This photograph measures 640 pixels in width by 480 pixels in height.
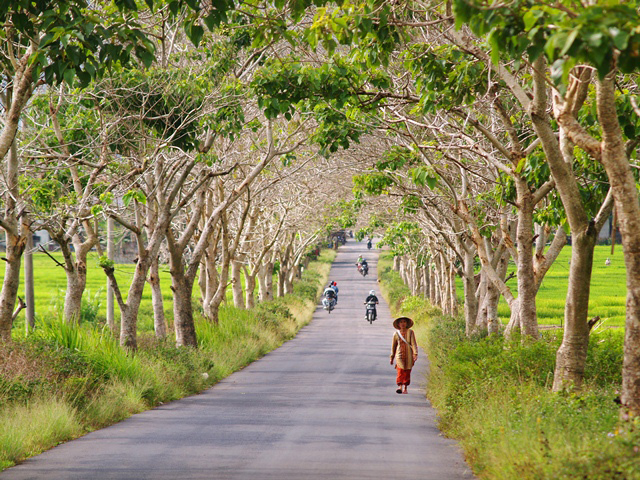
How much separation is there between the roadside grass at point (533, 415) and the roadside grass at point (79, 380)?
4.88 meters

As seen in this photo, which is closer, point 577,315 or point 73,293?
point 577,315

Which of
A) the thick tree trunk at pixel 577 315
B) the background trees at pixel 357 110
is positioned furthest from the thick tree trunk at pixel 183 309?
the thick tree trunk at pixel 577 315

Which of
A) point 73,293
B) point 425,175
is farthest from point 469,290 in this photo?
point 425,175

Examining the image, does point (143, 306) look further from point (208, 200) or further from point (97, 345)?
point (97, 345)

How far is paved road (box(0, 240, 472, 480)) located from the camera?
8.62 m

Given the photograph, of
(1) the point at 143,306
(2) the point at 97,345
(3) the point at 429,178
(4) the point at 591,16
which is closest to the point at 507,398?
(3) the point at 429,178

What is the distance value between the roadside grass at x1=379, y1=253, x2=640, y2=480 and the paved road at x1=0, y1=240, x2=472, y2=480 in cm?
44

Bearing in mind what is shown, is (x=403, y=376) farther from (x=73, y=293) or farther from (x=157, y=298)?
(x=157, y=298)

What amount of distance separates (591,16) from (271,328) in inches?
1134

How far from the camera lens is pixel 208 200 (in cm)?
2548

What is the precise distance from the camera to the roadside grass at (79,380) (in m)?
10.7

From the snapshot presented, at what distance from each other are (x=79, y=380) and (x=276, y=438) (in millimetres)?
3464

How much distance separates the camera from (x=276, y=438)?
36.0ft

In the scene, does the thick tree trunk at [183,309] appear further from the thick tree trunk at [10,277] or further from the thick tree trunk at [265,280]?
the thick tree trunk at [265,280]
